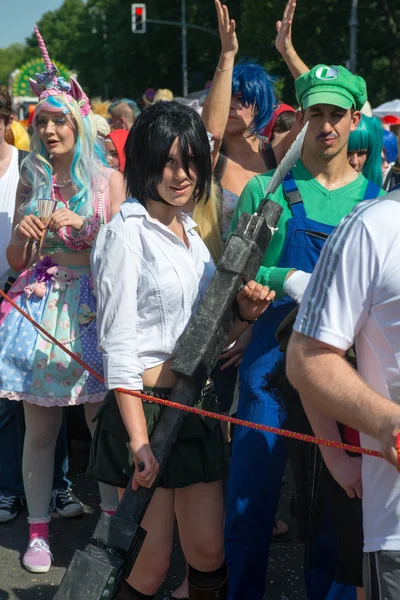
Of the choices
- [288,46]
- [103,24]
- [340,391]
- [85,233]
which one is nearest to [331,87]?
[288,46]

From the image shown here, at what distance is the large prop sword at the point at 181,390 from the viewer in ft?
8.12

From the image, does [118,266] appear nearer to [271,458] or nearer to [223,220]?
[271,458]

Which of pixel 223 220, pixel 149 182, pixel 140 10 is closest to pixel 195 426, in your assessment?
pixel 149 182

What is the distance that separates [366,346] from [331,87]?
1.60 m

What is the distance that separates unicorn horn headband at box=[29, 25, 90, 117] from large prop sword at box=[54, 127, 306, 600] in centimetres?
143

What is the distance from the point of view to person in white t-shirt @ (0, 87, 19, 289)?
4430mm

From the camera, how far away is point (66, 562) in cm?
392

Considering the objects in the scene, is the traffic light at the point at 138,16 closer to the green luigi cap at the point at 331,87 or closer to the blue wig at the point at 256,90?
the blue wig at the point at 256,90

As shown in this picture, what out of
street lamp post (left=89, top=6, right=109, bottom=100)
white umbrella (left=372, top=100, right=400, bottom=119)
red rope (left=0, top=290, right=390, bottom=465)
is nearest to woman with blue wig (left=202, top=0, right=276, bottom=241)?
red rope (left=0, top=290, right=390, bottom=465)

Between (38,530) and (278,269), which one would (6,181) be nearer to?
(38,530)

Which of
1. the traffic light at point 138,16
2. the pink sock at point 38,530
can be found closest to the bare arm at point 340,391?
the pink sock at point 38,530

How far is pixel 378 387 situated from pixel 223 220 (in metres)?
2.22

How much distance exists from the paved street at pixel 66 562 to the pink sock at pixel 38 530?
0.33 ft

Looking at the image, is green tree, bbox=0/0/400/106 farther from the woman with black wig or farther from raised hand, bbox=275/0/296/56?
the woman with black wig
